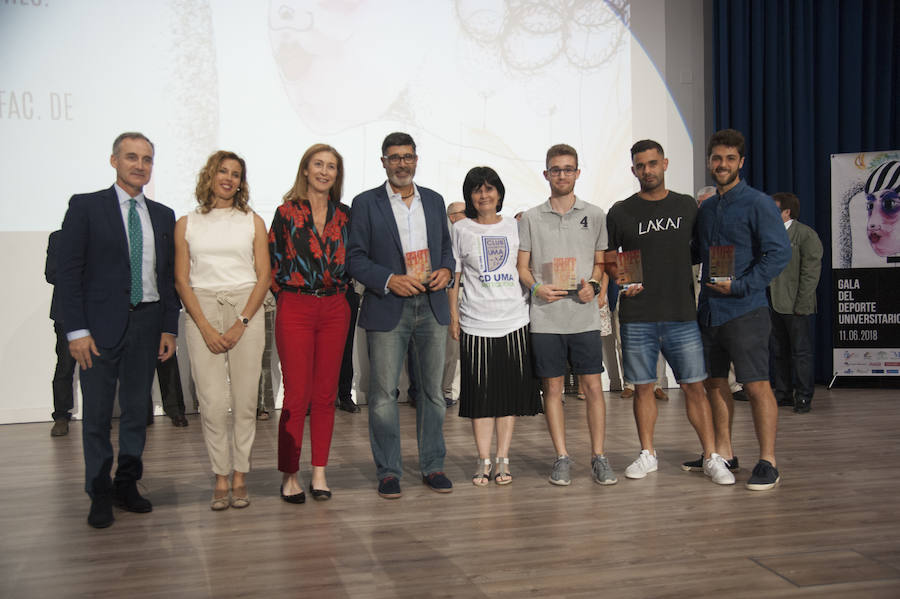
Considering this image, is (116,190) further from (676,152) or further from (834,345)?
(834,345)

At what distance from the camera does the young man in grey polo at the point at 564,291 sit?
3.10m

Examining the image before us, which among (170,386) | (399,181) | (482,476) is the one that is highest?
(399,181)

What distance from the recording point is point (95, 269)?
2736mm

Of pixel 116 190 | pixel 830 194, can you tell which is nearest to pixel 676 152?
pixel 830 194

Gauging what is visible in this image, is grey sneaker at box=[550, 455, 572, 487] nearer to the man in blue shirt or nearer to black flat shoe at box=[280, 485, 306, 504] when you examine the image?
the man in blue shirt

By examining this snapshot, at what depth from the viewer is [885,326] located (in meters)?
5.89

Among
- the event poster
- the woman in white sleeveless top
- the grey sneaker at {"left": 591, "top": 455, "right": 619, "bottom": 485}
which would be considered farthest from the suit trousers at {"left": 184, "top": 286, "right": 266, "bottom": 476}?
the event poster

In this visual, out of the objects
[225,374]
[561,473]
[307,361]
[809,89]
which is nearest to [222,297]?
[225,374]

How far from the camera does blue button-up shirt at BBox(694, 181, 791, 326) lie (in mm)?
3006

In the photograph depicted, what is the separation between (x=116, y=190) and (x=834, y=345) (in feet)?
18.1

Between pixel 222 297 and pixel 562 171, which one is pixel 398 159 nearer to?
pixel 562 171

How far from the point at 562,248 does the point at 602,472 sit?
38.8 inches

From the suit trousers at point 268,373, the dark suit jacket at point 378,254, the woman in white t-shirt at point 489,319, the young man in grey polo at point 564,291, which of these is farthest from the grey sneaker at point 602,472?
the suit trousers at point 268,373

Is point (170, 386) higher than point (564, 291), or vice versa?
point (564, 291)
